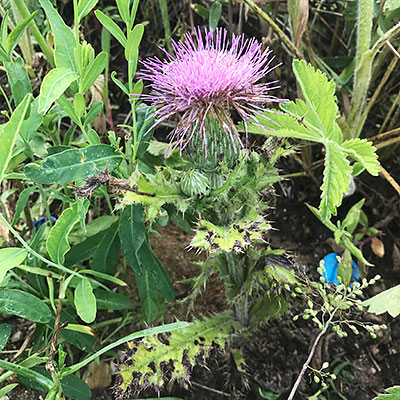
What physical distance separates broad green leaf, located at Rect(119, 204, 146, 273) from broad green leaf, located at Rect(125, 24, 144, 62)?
1.31ft

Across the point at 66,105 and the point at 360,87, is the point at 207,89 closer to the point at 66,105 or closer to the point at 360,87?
the point at 66,105

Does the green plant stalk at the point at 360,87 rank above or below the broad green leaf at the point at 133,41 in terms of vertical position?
below

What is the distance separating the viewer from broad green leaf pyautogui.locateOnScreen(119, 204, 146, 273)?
1249mm

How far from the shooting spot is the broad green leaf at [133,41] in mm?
1060

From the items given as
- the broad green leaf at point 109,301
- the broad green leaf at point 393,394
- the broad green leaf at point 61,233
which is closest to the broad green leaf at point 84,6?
the broad green leaf at point 61,233

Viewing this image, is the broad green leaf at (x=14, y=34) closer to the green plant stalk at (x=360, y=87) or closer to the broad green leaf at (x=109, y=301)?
the broad green leaf at (x=109, y=301)

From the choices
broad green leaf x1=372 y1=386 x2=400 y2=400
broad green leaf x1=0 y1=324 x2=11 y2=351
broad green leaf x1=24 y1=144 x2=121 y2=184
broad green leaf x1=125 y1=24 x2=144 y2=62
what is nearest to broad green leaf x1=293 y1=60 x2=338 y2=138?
broad green leaf x1=125 y1=24 x2=144 y2=62

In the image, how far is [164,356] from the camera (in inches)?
51.4

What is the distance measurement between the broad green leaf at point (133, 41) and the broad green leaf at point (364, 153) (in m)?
0.56

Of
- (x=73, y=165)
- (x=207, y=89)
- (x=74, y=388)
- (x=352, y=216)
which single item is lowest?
(x=74, y=388)

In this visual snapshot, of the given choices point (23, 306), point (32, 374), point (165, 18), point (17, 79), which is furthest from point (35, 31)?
point (32, 374)

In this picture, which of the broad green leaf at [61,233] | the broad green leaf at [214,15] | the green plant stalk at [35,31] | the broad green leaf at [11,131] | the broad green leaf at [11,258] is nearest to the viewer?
the broad green leaf at [11,131]

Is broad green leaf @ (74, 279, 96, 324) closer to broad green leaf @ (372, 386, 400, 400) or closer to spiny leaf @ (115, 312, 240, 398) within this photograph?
spiny leaf @ (115, 312, 240, 398)

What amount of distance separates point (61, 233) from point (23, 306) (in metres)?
0.21
